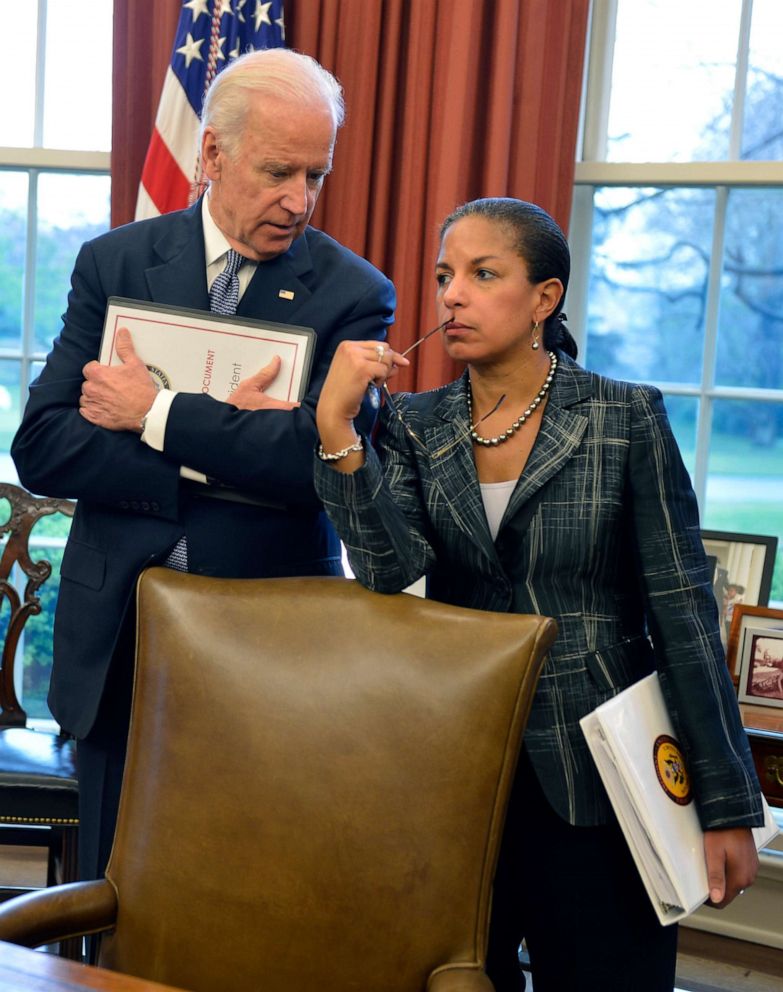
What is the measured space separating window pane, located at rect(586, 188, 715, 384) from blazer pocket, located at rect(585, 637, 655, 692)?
1675 millimetres

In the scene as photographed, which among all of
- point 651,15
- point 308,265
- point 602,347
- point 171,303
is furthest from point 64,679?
point 651,15

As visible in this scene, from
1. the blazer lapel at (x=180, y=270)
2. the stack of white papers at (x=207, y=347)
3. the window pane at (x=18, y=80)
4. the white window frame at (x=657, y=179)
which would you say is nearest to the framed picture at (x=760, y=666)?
the white window frame at (x=657, y=179)

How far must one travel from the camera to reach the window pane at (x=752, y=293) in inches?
115

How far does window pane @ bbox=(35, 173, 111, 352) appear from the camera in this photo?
3.51 m

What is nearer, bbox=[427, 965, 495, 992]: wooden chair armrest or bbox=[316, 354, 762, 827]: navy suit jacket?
bbox=[427, 965, 495, 992]: wooden chair armrest

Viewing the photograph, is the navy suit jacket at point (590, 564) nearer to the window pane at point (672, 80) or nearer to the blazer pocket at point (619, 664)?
the blazer pocket at point (619, 664)

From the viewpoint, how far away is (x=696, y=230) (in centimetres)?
298

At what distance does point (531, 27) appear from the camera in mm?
2746

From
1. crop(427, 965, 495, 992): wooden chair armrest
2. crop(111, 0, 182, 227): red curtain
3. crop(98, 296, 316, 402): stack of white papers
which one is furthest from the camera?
crop(111, 0, 182, 227): red curtain

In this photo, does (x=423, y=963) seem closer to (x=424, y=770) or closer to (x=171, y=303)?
(x=424, y=770)

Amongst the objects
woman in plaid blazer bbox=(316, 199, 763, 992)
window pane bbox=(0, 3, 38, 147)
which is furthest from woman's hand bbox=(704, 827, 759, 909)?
window pane bbox=(0, 3, 38, 147)

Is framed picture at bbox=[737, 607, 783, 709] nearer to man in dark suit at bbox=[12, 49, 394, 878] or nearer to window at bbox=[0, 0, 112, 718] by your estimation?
man in dark suit at bbox=[12, 49, 394, 878]

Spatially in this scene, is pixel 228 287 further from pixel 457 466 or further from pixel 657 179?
pixel 657 179

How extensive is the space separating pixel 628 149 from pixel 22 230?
6.11 feet
